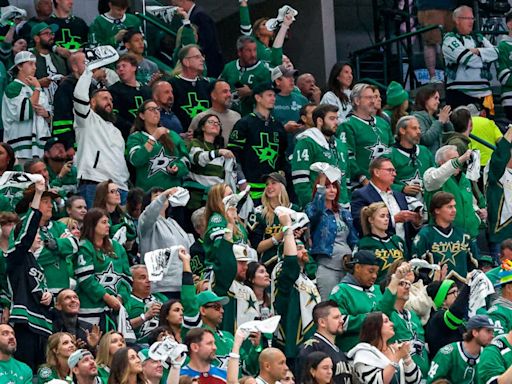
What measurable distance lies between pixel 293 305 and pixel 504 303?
179 cm

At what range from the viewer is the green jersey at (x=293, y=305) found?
1744 cm

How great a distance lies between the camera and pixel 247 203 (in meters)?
19.5

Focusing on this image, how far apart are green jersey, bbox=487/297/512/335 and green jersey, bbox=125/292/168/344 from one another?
2789mm

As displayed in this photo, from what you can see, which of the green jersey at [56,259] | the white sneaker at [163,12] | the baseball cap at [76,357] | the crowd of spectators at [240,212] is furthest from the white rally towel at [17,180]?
the white sneaker at [163,12]

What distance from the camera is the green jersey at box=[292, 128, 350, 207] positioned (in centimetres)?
1956

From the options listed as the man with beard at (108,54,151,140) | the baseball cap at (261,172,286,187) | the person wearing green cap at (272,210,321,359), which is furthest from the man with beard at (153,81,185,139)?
the person wearing green cap at (272,210,321,359)

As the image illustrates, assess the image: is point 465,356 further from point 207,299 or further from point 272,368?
point 207,299

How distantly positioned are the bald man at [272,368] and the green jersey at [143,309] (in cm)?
144

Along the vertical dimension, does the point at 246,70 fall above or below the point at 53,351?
above

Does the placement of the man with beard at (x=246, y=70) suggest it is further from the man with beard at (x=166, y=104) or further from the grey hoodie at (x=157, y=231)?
the grey hoodie at (x=157, y=231)

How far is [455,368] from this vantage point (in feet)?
54.3

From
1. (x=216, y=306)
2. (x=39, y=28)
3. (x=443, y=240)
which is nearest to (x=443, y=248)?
(x=443, y=240)

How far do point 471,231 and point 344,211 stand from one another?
1421 mm

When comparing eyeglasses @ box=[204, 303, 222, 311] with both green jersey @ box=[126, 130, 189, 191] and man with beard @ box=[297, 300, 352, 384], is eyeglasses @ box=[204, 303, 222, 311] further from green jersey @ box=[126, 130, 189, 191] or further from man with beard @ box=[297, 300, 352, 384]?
green jersey @ box=[126, 130, 189, 191]
